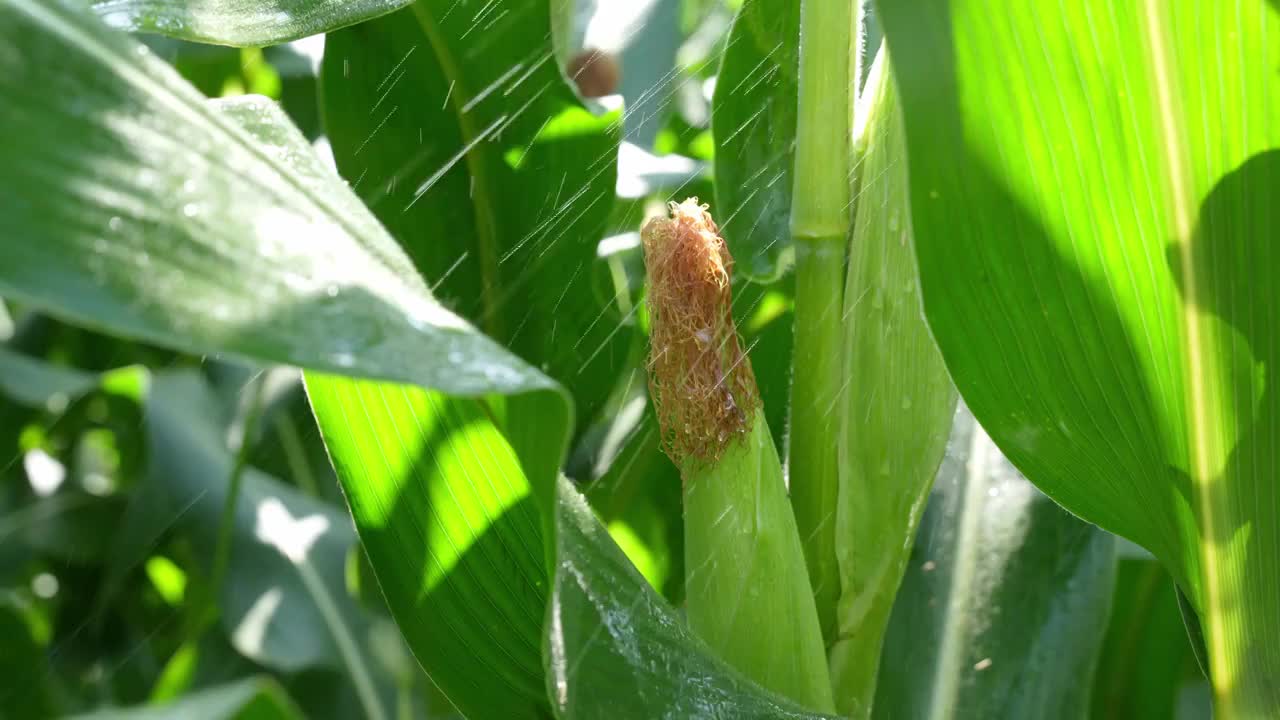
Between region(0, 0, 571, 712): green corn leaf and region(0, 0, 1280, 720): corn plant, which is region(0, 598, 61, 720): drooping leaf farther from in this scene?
region(0, 0, 571, 712): green corn leaf

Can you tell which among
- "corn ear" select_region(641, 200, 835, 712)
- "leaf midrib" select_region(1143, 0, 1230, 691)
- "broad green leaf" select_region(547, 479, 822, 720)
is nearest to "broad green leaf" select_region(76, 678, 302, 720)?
"broad green leaf" select_region(547, 479, 822, 720)

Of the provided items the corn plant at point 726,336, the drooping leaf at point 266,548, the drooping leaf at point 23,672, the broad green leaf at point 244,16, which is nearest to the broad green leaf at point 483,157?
the corn plant at point 726,336

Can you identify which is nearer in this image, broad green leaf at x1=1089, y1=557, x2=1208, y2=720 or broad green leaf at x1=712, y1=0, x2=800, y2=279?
broad green leaf at x1=712, y1=0, x2=800, y2=279

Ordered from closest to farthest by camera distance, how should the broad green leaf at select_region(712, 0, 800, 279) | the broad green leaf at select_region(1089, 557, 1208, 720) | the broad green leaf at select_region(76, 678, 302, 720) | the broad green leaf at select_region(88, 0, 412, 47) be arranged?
1. the broad green leaf at select_region(76, 678, 302, 720)
2. the broad green leaf at select_region(88, 0, 412, 47)
3. the broad green leaf at select_region(712, 0, 800, 279)
4. the broad green leaf at select_region(1089, 557, 1208, 720)

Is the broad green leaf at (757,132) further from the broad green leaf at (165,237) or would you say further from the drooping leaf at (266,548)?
the drooping leaf at (266,548)

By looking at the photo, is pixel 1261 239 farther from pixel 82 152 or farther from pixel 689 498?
pixel 82 152

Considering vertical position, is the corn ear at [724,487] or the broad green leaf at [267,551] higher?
the corn ear at [724,487]

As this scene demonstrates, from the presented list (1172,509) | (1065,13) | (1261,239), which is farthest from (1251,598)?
(1065,13)
